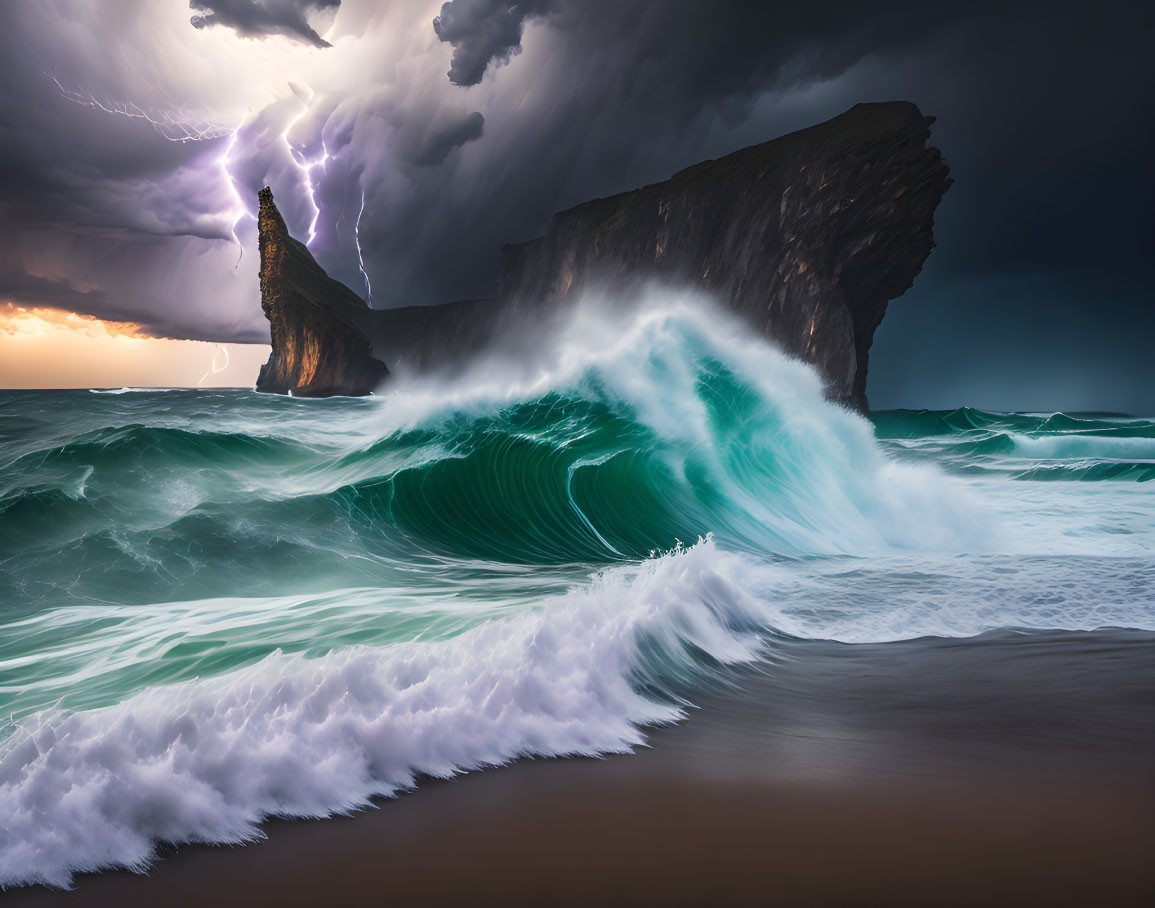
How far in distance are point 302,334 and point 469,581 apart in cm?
6145

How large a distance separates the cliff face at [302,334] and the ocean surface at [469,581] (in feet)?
162

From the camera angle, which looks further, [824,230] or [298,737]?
[824,230]

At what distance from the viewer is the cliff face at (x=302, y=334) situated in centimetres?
5966

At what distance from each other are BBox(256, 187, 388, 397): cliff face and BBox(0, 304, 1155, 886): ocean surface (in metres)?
49.3

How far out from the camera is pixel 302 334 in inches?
2377

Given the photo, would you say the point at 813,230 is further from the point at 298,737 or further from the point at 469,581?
the point at 298,737

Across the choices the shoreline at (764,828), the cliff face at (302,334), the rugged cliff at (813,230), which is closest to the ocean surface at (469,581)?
the shoreline at (764,828)

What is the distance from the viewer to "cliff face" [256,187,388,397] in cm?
5966

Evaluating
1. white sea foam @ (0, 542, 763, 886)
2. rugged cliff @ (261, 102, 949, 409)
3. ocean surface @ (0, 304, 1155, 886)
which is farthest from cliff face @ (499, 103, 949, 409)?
white sea foam @ (0, 542, 763, 886)

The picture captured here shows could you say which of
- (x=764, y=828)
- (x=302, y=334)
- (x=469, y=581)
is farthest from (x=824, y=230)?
(x=302, y=334)

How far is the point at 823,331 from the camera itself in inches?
1340

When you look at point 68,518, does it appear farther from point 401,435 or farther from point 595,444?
point 595,444

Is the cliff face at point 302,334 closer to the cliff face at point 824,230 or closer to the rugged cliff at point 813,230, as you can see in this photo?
the rugged cliff at point 813,230

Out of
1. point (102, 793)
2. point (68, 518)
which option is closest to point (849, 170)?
point (68, 518)
